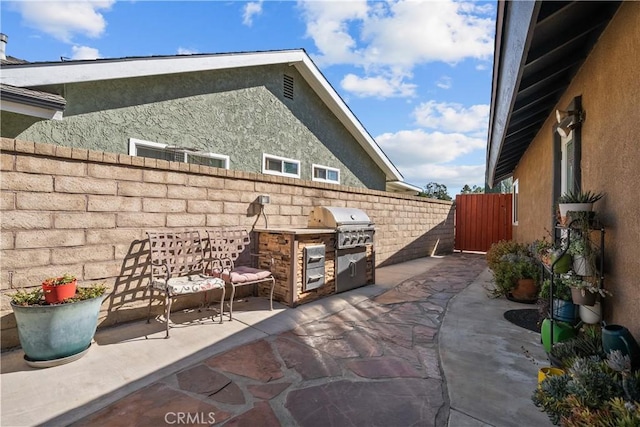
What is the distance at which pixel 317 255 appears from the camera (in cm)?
510

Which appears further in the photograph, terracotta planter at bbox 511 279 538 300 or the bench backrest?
terracotta planter at bbox 511 279 538 300

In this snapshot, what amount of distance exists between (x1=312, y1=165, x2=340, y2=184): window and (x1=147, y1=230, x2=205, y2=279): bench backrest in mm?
5171

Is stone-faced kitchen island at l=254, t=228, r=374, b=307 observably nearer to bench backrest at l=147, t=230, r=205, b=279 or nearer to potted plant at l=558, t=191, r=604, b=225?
bench backrest at l=147, t=230, r=205, b=279

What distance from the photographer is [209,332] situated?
3717mm

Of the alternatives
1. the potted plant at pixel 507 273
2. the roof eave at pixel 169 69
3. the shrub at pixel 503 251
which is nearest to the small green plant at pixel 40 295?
the roof eave at pixel 169 69

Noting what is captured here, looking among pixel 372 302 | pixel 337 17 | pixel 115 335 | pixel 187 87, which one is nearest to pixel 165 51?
pixel 187 87

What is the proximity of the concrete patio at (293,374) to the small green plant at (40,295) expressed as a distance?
0.58m

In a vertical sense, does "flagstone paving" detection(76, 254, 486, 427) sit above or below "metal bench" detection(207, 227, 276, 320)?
below

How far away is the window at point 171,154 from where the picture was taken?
5.69 m

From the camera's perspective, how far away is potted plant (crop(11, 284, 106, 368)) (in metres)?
2.80

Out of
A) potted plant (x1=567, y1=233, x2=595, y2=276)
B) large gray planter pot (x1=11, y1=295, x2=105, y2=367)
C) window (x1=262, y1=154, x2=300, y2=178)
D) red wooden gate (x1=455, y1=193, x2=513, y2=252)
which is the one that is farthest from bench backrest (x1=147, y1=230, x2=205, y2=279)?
red wooden gate (x1=455, y1=193, x2=513, y2=252)

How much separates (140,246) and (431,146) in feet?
72.4

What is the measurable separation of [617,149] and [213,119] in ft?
21.8

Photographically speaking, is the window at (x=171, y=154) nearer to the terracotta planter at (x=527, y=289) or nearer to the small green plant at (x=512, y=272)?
the small green plant at (x=512, y=272)
